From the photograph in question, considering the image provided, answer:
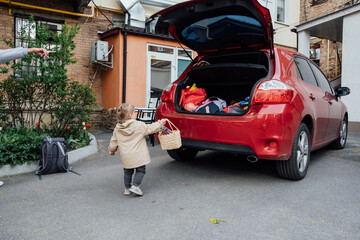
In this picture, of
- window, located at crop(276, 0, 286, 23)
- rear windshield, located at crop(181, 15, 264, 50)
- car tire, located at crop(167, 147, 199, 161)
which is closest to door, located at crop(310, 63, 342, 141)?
rear windshield, located at crop(181, 15, 264, 50)

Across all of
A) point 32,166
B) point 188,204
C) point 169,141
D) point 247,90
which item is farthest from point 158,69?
point 188,204

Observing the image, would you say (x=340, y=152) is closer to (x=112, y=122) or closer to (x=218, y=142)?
(x=218, y=142)

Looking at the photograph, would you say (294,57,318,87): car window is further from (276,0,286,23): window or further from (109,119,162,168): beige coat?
(276,0,286,23): window

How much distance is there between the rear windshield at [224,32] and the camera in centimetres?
376

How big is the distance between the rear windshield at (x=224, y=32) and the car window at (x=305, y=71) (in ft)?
2.40

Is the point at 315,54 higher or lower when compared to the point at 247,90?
higher

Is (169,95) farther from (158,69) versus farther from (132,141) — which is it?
(158,69)

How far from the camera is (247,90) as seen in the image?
4.69m

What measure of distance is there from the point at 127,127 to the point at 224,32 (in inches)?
75.7

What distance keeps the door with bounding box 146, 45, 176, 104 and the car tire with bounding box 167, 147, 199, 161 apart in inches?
212

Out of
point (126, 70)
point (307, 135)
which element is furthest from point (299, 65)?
point (126, 70)

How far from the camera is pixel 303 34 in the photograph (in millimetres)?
11117

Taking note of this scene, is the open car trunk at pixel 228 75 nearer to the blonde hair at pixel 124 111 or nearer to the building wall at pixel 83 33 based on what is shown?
the blonde hair at pixel 124 111

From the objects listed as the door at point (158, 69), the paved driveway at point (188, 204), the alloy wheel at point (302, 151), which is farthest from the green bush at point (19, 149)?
the door at point (158, 69)
